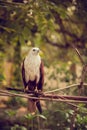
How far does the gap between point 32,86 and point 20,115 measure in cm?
257

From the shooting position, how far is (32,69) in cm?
532

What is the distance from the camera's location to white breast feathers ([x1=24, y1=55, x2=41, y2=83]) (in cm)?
523

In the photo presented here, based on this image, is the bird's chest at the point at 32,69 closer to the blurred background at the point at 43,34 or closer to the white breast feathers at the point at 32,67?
the white breast feathers at the point at 32,67

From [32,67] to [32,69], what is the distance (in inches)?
1.4

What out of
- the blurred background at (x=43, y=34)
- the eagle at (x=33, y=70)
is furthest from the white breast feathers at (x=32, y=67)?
the blurred background at (x=43, y=34)

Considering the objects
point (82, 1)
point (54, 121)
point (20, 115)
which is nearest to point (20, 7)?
point (82, 1)

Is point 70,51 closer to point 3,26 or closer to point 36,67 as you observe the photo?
point 3,26

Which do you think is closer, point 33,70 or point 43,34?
point 33,70

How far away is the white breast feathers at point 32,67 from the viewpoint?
17.2ft

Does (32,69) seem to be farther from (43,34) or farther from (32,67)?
(43,34)

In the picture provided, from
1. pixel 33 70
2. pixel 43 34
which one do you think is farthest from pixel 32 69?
pixel 43 34

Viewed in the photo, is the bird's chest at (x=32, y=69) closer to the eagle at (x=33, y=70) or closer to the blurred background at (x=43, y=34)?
the eagle at (x=33, y=70)

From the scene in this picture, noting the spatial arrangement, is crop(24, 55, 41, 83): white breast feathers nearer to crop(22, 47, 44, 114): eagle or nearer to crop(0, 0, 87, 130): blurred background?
crop(22, 47, 44, 114): eagle

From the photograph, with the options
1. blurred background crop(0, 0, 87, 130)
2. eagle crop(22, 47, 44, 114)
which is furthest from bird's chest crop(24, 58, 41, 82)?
blurred background crop(0, 0, 87, 130)
